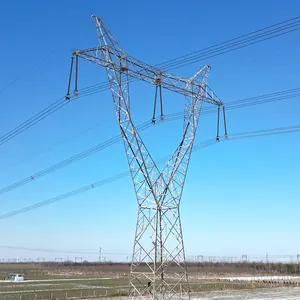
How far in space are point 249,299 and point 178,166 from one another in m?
22.0

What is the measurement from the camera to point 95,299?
41188mm

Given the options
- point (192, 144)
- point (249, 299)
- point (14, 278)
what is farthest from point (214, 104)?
point (14, 278)

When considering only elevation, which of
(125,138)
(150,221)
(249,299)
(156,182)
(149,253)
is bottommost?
(249,299)

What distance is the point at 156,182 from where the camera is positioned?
84.5ft

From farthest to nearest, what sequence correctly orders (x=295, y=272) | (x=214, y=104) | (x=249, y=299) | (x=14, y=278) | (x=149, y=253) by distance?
(x=295, y=272) < (x=14, y=278) < (x=249, y=299) < (x=214, y=104) < (x=149, y=253)

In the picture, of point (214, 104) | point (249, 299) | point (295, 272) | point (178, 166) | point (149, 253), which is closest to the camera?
point (149, 253)

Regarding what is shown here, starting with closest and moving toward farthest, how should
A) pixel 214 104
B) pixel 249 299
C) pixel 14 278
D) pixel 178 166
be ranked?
pixel 178 166, pixel 214 104, pixel 249 299, pixel 14 278

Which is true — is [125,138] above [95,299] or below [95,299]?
above

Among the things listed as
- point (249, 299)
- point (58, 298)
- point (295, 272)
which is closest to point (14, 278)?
point (58, 298)

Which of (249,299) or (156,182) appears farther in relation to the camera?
(249,299)

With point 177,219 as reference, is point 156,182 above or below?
above

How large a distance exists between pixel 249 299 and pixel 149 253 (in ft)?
70.9

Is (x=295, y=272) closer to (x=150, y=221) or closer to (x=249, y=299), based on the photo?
(x=249, y=299)

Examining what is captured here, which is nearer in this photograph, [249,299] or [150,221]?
[150,221]
